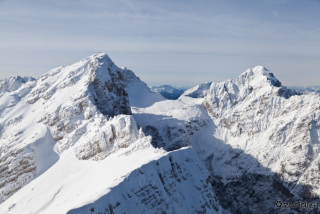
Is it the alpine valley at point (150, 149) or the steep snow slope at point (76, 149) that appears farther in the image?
the steep snow slope at point (76, 149)

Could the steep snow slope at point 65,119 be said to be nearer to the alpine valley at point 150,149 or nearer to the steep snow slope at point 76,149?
the steep snow slope at point 76,149

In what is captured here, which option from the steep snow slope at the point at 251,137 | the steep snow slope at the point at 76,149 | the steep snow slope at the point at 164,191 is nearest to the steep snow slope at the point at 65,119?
the steep snow slope at the point at 76,149

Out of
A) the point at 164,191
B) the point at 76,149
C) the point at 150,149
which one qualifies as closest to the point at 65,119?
the point at 76,149

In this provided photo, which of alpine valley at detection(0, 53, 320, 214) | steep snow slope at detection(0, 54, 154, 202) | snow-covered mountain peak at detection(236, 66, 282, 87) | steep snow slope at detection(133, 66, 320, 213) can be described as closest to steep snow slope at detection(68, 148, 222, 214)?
alpine valley at detection(0, 53, 320, 214)

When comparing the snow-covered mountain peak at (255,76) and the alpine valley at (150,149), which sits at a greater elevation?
the snow-covered mountain peak at (255,76)

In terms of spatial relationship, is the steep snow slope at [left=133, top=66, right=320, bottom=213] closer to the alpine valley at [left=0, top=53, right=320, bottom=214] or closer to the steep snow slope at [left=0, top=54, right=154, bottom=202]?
the alpine valley at [left=0, top=53, right=320, bottom=214]

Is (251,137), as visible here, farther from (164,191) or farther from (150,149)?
(164,191)

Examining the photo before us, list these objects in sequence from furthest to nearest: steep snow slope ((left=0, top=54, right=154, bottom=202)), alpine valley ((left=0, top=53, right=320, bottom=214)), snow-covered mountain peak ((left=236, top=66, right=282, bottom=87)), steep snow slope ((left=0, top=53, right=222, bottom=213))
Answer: snow-covered mountain peak ((left=236, top=66, right=282, bottom=87)) → steep snow slope ((left=0, top=54, right=154, bottom=202)) → steep snow slope ((left=0, top=53, right=222, bottom=213)) → alpine valley ((left=0, top=53, right=320, bottom=214))

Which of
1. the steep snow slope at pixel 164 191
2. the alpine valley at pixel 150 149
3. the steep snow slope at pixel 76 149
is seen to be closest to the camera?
the steep snow slope at pixel 164 191

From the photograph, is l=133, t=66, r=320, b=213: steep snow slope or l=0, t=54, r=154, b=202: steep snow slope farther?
l=133, t=66, r=320, b=213: steep snow slope
